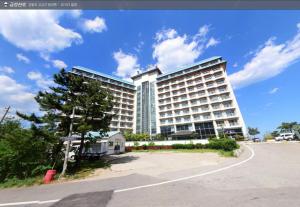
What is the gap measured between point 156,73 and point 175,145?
162 ft

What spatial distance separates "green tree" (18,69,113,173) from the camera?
13.1 meters

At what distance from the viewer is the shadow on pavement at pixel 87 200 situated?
533 centimetres

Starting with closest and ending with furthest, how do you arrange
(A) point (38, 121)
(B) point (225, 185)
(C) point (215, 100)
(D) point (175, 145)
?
(B) point (225, 185) < (A) point (38, 121) < (D) point (175, 145) < (C) point (215, 100)

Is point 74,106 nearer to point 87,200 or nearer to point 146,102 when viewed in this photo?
point 87,200

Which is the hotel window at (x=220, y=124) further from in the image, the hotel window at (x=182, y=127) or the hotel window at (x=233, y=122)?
the hotel window at (x=182, y=127)

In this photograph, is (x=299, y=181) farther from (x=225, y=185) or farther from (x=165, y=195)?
(x=165, y=195)

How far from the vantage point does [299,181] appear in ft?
21.8

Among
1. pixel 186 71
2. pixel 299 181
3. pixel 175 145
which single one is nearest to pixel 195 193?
pixel 299 181

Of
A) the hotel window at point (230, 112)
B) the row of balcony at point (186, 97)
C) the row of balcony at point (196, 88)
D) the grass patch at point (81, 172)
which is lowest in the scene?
the grass patch at point (81, 172)

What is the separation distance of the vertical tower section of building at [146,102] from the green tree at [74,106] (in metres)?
52.9

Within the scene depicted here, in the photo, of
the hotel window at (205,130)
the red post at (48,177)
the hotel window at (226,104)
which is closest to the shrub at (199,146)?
the hotel window at (205,130)

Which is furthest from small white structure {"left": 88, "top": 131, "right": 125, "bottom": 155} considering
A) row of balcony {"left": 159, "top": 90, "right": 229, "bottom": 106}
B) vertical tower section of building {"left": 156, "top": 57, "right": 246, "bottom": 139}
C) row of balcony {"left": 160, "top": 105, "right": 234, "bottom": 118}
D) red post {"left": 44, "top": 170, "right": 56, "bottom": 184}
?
row of balcony {"left": 159, "top": 90, "right": 229, "bottom": 106}

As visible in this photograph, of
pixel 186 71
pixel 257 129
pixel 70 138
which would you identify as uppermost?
pixel 186 71

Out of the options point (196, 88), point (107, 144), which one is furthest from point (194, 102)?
point (107, 144)
